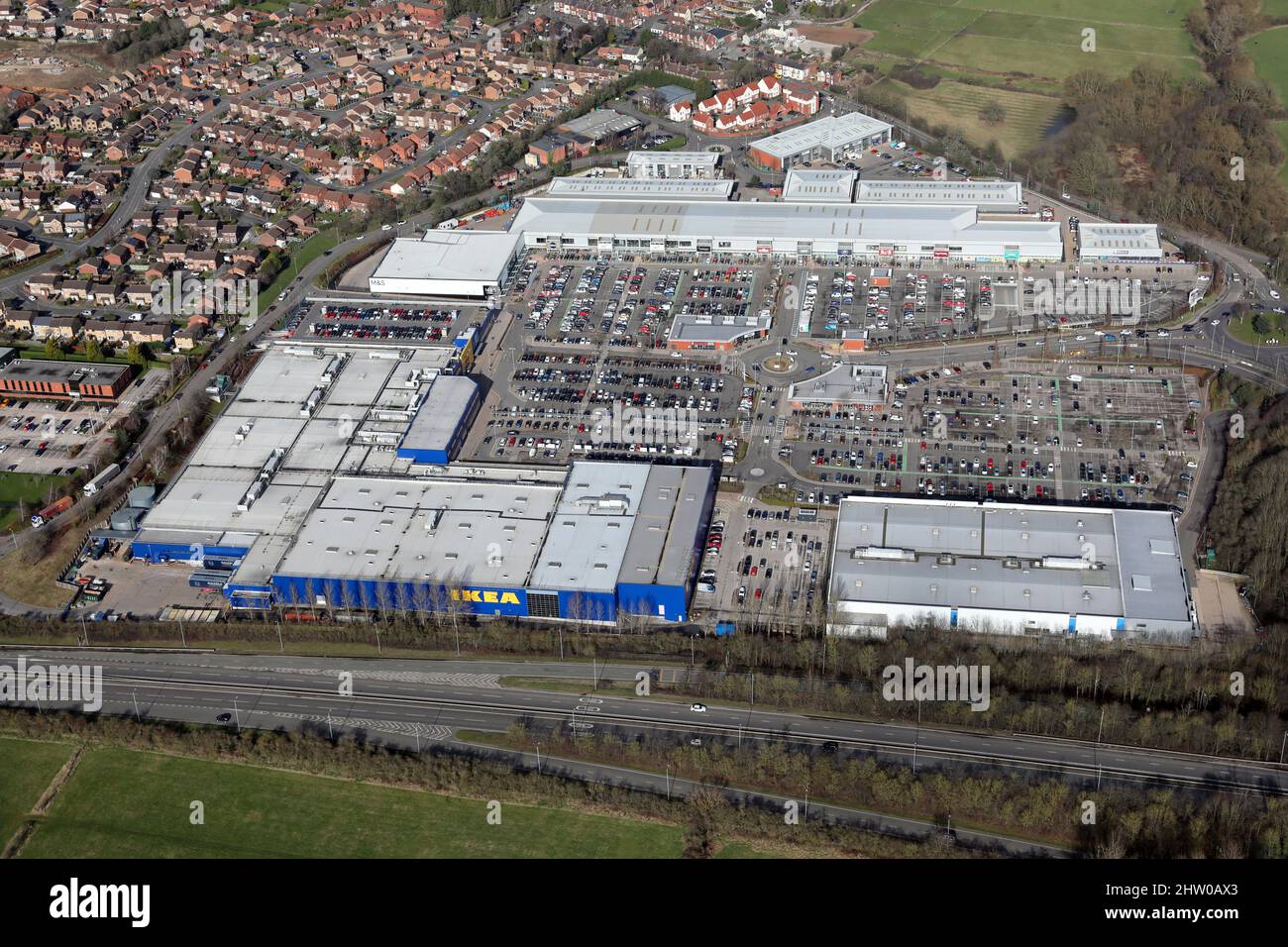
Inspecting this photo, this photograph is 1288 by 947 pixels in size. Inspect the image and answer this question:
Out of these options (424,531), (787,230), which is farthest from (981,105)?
(424,531)

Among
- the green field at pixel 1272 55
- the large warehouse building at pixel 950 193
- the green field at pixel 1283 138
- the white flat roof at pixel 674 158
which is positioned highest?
the green field at pixel 1272 55

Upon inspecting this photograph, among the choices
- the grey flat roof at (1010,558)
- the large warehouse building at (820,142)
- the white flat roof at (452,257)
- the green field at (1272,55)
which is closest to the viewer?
the grey flat roof at (1010,558)

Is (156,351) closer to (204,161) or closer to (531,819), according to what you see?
(204,161)

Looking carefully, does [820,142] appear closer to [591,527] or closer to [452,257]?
[452,257]

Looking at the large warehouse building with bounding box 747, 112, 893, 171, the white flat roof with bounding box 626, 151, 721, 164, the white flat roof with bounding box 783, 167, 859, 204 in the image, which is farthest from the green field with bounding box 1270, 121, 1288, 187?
the white flat roof with bounding box 626, 151, 721, 164

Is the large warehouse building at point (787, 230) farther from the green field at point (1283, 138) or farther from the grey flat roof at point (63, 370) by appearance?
the grey flat roof at point (63, 370)

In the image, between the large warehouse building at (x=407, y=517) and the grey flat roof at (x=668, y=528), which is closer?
the grey flat roof at (x=668, y=528)

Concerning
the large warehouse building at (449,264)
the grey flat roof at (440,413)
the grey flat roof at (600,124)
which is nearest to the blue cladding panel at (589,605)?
the grey flat roof at (440,413)
